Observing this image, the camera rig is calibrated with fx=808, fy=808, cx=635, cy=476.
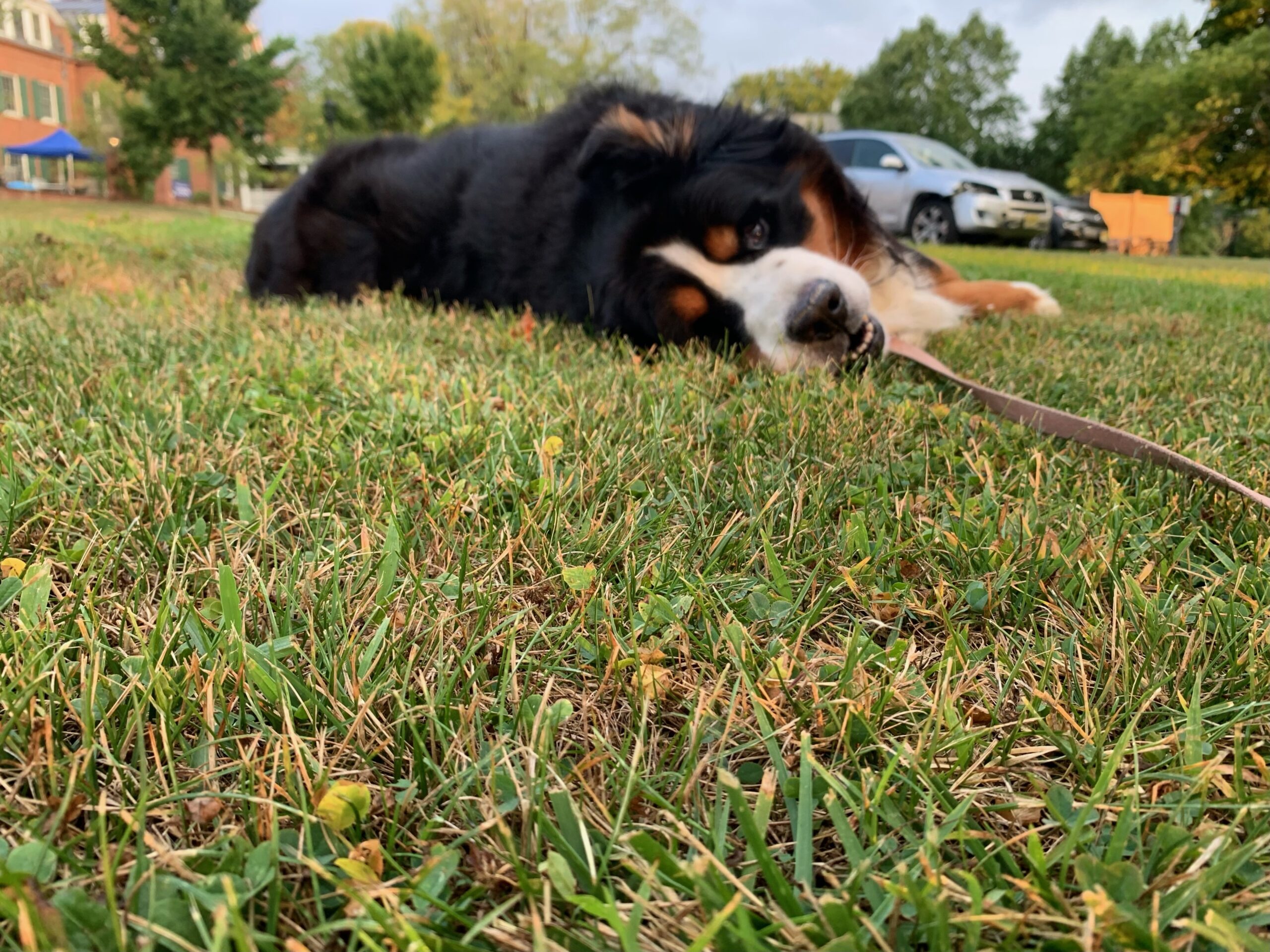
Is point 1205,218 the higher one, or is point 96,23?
point 96,23

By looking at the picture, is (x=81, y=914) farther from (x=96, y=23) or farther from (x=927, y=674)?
(x=96, y=23)

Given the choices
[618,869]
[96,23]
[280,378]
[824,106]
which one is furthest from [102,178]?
[618,869]

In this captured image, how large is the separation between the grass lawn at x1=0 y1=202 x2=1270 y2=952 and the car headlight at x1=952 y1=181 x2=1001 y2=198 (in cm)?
1182

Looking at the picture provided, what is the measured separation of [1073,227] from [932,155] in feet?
14.1

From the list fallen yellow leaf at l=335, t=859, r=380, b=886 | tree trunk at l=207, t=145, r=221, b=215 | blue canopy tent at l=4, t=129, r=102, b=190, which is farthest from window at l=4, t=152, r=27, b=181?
fallen yellow leaf at l=335, t=859, r=380, b=886

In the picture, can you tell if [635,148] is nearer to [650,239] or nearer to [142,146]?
[650,239]

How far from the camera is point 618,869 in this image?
73cm

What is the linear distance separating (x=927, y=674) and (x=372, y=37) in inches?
1333

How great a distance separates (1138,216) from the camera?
A: 21734 mm

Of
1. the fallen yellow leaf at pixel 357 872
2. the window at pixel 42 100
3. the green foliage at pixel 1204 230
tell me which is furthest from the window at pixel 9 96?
the green foliage at pixel 1204 230

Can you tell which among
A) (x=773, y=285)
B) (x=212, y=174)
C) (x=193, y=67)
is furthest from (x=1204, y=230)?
(x=193, y=67)

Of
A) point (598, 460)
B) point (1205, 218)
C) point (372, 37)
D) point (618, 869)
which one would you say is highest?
point (372, 37)

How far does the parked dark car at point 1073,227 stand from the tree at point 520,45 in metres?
22.3

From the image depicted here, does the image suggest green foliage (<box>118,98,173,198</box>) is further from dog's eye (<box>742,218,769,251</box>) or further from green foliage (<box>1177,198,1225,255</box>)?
green foliage (<box>1177,198,1225,255</box>)
